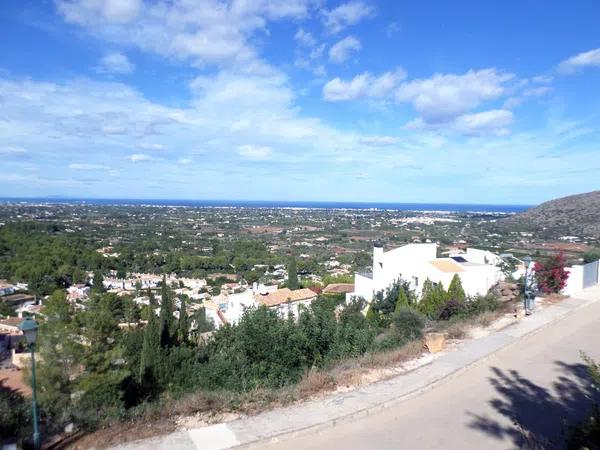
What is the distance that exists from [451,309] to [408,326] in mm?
3413

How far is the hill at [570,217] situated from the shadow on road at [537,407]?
35.3m

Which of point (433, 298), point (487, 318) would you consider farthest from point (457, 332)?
point (433, 298)

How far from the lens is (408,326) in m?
9.91

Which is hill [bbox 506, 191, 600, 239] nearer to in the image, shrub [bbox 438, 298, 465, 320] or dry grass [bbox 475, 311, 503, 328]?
shrub [bbox 438, 298, 465, 320]

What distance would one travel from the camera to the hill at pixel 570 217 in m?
40.4

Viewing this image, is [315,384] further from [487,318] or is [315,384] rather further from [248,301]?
[248,301]

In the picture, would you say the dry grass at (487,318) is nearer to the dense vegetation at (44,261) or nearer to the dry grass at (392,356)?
the dry grass at (392,356)

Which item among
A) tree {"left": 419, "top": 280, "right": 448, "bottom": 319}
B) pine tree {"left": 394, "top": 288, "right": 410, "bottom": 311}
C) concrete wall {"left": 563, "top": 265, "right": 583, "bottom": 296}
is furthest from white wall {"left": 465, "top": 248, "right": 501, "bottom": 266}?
pine tree {"left": 394, "top": 288, "right": 410, "bottom": 311}

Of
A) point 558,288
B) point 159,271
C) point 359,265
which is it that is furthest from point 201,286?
point 558,288

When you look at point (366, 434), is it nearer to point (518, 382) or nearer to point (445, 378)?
point (445, 378)

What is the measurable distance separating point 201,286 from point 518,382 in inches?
1617

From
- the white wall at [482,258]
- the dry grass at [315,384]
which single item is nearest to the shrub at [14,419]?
the dry grass at [315,384]

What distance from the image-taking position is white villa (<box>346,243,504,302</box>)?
16.9m

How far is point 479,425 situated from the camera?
5.22m
